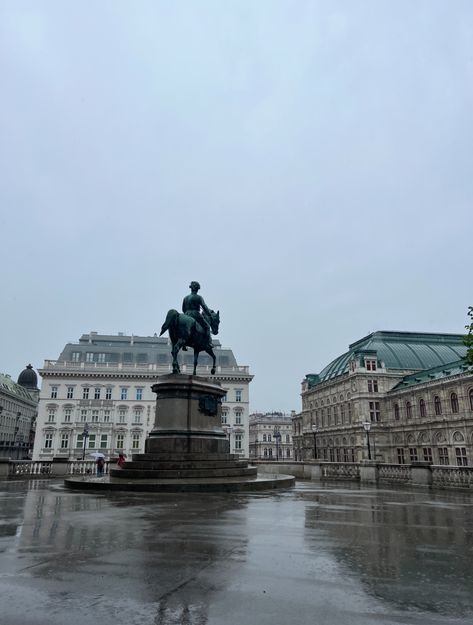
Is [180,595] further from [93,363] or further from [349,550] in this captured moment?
[93,363]

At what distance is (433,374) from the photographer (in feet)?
208

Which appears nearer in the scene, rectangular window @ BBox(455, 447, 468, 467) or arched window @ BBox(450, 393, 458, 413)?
rectangular window @ BBox(455, 447, 468, 467)

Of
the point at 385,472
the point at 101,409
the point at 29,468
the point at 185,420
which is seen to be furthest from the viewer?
the point at 101,409

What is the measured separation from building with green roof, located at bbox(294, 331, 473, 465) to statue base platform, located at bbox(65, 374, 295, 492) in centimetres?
4058

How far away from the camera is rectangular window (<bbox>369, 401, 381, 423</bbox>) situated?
6994cm

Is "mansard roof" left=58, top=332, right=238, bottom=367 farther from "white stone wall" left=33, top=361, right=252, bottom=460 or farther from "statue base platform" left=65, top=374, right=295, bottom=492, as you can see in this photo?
"statue base platform" left=65, top=374, right=295, bottom=492

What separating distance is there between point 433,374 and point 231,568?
63.8 metres

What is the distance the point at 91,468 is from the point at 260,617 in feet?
Answer: 99.0

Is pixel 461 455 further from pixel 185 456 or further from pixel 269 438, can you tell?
pixel 269 438

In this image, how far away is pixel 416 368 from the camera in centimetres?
7525

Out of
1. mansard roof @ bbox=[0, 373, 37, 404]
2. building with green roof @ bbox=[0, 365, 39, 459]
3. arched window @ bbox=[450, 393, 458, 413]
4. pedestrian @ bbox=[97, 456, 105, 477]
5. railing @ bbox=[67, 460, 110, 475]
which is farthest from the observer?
mansard roof @ bbox=[0, 373, 37, 404]

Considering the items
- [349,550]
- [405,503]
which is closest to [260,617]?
[349,550]

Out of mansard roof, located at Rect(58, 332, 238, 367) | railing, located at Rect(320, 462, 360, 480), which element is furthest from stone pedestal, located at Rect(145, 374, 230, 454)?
mansard roof, located at Rect(58, 332, 238, 367)

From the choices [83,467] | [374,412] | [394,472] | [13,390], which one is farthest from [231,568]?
[13,390]
